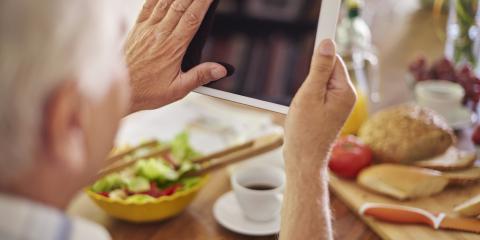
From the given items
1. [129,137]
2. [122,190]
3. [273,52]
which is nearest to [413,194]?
[273,52]

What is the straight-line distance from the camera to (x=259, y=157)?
1369mm

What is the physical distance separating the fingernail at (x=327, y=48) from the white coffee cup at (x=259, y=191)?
0.38 m

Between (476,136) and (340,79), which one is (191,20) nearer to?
(340,79)

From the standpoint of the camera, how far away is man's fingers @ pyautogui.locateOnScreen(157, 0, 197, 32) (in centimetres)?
98

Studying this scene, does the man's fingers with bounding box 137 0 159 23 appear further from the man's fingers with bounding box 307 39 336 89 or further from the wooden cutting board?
the wooden cutting board

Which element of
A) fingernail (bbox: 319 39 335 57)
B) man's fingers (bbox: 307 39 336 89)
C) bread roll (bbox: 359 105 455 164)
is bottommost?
bread roll (bbox: 359 105 455 164)

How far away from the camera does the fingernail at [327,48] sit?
813mm

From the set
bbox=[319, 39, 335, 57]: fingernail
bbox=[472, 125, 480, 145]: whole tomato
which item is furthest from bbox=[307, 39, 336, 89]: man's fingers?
bbox=[472, 125, 480, 145]: whole tomato

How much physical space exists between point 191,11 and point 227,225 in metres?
0.43

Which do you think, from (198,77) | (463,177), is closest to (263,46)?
(198,77)

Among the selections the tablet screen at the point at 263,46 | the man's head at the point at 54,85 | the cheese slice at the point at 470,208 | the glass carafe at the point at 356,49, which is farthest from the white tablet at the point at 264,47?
the glass carafe at the point at 356,49

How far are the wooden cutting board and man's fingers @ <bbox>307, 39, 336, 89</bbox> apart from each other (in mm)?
396

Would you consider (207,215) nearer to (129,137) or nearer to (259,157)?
(259,157)

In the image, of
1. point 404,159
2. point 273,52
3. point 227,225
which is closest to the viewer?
point 273,52
